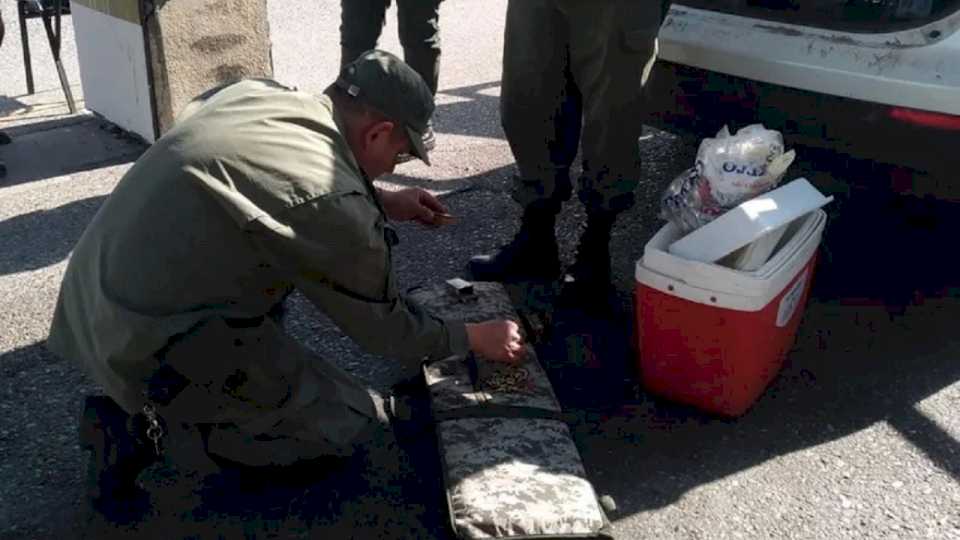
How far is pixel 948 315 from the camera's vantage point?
3439mm

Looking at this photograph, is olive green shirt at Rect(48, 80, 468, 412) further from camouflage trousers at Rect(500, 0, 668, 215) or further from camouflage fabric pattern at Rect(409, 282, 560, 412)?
camouflage trousers at Rect(500, 0, 668, 215)

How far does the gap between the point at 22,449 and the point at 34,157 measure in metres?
2.45

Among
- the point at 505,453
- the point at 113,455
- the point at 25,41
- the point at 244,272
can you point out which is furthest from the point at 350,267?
the point at 25,41

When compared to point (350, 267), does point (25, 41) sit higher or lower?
lower

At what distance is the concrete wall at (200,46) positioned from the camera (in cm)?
442

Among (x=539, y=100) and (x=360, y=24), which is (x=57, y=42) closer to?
(x=360, y=24)

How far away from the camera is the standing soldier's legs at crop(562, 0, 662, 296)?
303 centimetres

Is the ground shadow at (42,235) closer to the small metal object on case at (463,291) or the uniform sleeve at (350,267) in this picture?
the small metal object on case at (463,291)

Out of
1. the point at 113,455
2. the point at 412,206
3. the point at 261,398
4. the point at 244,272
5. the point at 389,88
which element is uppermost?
the point at 389,88

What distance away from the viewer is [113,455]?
2.42 m

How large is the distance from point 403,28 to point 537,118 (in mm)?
1118

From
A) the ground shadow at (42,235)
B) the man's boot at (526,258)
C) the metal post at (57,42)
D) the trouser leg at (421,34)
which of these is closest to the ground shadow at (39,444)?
the ground shadow at (42,235)

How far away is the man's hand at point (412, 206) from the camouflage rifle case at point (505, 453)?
30cm

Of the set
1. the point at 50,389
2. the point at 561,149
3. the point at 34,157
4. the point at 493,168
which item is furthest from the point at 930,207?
the point at 34,157
